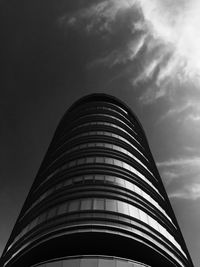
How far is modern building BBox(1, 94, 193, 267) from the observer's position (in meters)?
19.9

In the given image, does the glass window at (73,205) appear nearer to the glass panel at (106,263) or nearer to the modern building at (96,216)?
the modern building at (96,216)

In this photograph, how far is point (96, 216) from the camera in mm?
21312

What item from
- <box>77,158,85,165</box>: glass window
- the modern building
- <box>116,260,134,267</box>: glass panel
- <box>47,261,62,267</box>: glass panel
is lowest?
<box>47,261,62,267</box>: glass panel

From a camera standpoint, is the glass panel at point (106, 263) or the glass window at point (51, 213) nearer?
the glass panel at point (106, 263)

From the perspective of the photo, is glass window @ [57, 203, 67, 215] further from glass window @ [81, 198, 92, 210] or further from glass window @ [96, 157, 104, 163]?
glass window @ [96, 157, 104, 163]

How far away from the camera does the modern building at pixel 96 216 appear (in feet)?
65.4

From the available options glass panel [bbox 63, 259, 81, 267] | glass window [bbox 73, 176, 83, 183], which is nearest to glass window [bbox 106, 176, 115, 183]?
glass window [bbox 73, 176, 83, 183]

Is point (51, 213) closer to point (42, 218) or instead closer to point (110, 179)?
point (42, 218)

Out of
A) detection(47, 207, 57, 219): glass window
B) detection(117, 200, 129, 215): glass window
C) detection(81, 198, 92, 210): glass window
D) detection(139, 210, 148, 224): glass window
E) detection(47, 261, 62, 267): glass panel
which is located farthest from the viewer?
detection(139, 210, 148, 224): glass window

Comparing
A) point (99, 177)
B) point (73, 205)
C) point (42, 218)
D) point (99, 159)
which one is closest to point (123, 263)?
point (73, 205)

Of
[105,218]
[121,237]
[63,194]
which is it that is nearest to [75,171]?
[63,194]

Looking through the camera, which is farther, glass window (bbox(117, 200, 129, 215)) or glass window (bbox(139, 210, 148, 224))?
glass window (bbox(139, 210, 148, 224))

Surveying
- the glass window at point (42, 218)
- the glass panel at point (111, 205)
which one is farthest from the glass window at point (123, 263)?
the glass window at point (42, 218)

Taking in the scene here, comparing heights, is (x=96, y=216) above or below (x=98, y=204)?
below
